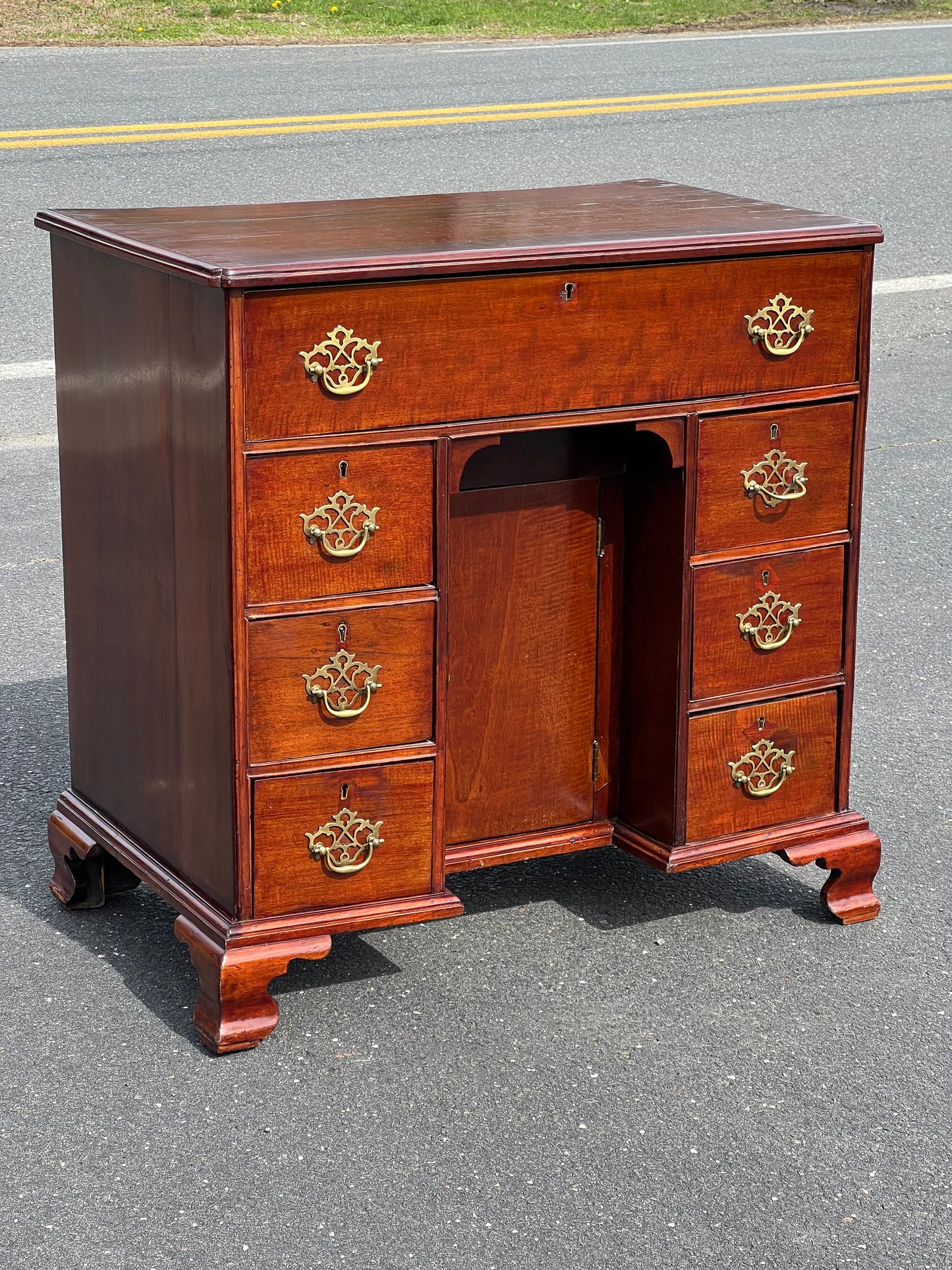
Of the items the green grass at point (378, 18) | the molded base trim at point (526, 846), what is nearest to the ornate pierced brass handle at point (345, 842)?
the molded base trim at point (526, 846)

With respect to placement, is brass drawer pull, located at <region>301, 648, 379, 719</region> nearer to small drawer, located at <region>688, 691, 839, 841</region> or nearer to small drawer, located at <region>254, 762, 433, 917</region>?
small drawer, located at <region>254, 762, 433, 917</region>

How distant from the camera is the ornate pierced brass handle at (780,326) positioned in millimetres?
2744

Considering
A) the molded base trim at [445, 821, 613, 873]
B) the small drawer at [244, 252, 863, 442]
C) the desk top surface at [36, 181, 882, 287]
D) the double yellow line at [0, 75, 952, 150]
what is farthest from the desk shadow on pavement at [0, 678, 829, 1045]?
the double yellow line at [0, 75, 952, 150]

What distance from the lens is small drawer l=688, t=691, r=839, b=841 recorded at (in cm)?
295

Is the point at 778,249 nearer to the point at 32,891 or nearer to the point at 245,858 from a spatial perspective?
the point at 245,858

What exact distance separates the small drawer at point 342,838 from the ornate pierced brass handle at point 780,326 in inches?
33.6

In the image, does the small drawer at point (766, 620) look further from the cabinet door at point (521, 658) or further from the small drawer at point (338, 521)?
the small drawer at point (338, 521)

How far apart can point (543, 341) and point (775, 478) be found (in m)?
0.50

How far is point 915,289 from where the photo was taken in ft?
24.6

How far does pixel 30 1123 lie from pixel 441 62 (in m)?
10.5

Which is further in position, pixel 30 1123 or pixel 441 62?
pixel 441 62

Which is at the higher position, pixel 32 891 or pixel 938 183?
pixel 938 183

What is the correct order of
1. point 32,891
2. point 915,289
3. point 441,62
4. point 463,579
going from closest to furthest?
point 463,579 → point 32,891 → point 915,289 → point 441,62

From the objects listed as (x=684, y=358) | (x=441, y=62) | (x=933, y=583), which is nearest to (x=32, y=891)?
(x=684, y=358)
